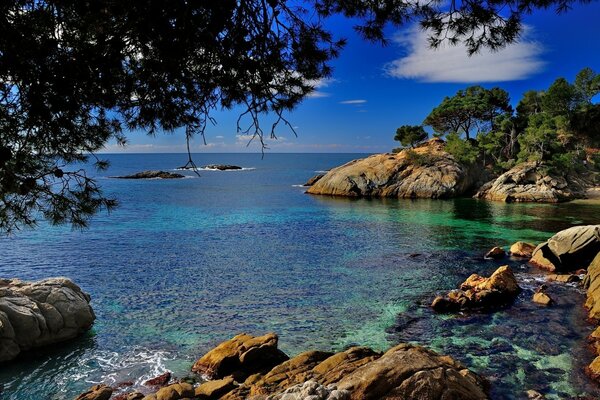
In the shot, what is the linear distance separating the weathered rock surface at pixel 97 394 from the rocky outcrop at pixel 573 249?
23.2 m

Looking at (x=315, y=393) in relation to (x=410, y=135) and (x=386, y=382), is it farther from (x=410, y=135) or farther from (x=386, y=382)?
(x=410, y=135)

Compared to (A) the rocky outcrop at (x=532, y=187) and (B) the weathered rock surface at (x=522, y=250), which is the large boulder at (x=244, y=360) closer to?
(B) the weathered rock surface at (x=522, y=250)

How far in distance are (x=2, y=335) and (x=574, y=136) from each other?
252ft

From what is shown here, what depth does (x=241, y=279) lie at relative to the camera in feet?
74.9

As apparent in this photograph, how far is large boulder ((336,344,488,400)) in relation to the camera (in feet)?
24.8

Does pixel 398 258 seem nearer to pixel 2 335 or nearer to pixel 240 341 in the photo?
pixel 240 341

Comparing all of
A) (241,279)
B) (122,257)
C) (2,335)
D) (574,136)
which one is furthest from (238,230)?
(574,136)

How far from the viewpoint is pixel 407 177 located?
6562 cm

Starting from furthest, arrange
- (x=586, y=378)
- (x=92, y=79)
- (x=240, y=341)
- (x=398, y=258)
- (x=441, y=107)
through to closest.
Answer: (x=441, y=107), (x=398, y=258), (x=240, y=341), (x=586, y=378), (x=92, y=79)

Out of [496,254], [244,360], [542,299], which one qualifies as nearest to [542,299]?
[542,299]

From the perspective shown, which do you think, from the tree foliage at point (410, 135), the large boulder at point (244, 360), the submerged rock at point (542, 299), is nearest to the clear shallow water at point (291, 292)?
the submerged rock at point (542, 299)

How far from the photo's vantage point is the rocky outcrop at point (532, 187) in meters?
54.9

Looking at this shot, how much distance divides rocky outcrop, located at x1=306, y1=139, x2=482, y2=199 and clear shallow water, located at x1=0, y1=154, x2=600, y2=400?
18.8 meters

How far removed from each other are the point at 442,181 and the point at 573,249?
40.2 m
